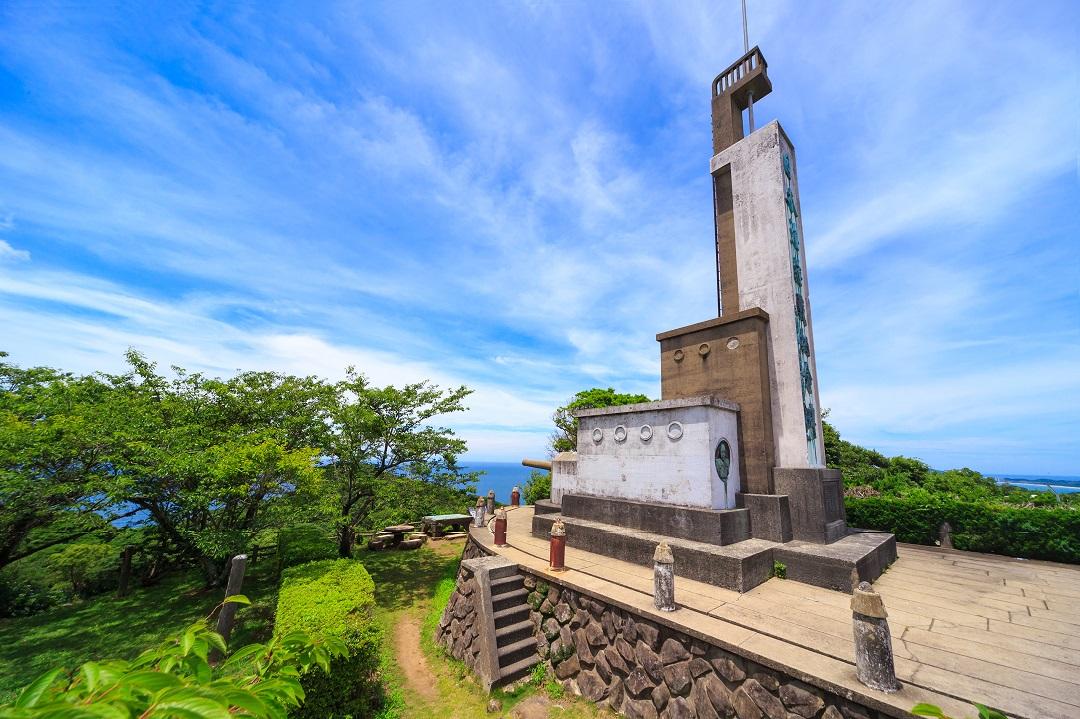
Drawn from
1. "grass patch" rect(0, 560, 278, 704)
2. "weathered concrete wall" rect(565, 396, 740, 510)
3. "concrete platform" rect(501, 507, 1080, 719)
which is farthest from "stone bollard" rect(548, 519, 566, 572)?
"grass patch" rect(0, 560, 278, 704)

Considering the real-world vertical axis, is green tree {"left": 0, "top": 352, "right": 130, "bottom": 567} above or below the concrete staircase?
above

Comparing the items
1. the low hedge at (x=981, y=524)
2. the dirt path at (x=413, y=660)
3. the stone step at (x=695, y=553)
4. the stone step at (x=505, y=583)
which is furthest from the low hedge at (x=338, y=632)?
the low hedge at (x=981, y=524)

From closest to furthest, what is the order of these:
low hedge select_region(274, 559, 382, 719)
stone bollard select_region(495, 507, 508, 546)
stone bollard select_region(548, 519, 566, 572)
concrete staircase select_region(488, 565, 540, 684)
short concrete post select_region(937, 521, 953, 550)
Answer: low hedge select_region(274, 559, 382, 719) → concrete staircase select_region(488, 565, 540, 684) → stone bollard select_region(548, 519, 566, 572) → short concrete post select_region(937, 521, 953, 550) → stone bollard select_region(495, 507, 508, 546)

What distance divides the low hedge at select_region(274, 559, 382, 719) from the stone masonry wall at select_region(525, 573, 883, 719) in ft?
12.0

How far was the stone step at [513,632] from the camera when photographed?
9.18m

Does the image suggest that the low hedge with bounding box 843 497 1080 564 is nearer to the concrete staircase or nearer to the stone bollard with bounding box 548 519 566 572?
the stone bollard with bounding box 548 519 566 572

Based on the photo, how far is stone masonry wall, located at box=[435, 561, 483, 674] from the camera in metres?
9.59

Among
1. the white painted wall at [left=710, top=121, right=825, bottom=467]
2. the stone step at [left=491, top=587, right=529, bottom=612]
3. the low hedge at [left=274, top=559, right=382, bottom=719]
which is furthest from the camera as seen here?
the white painted wall at [left=710, top=121, right=825, bottom=467]

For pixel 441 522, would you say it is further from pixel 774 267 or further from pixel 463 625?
pixel 774 267

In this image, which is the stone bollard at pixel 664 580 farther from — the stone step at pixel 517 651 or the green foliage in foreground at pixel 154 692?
the green foliage in foreground at pixel 154 692

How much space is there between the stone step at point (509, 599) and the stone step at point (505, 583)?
0.29 ft

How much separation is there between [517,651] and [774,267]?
1231cm

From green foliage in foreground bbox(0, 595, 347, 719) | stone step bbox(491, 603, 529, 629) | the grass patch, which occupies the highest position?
green foliage in foreground bbox(0, 595, 347, 719)

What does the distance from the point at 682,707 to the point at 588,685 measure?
210cm
